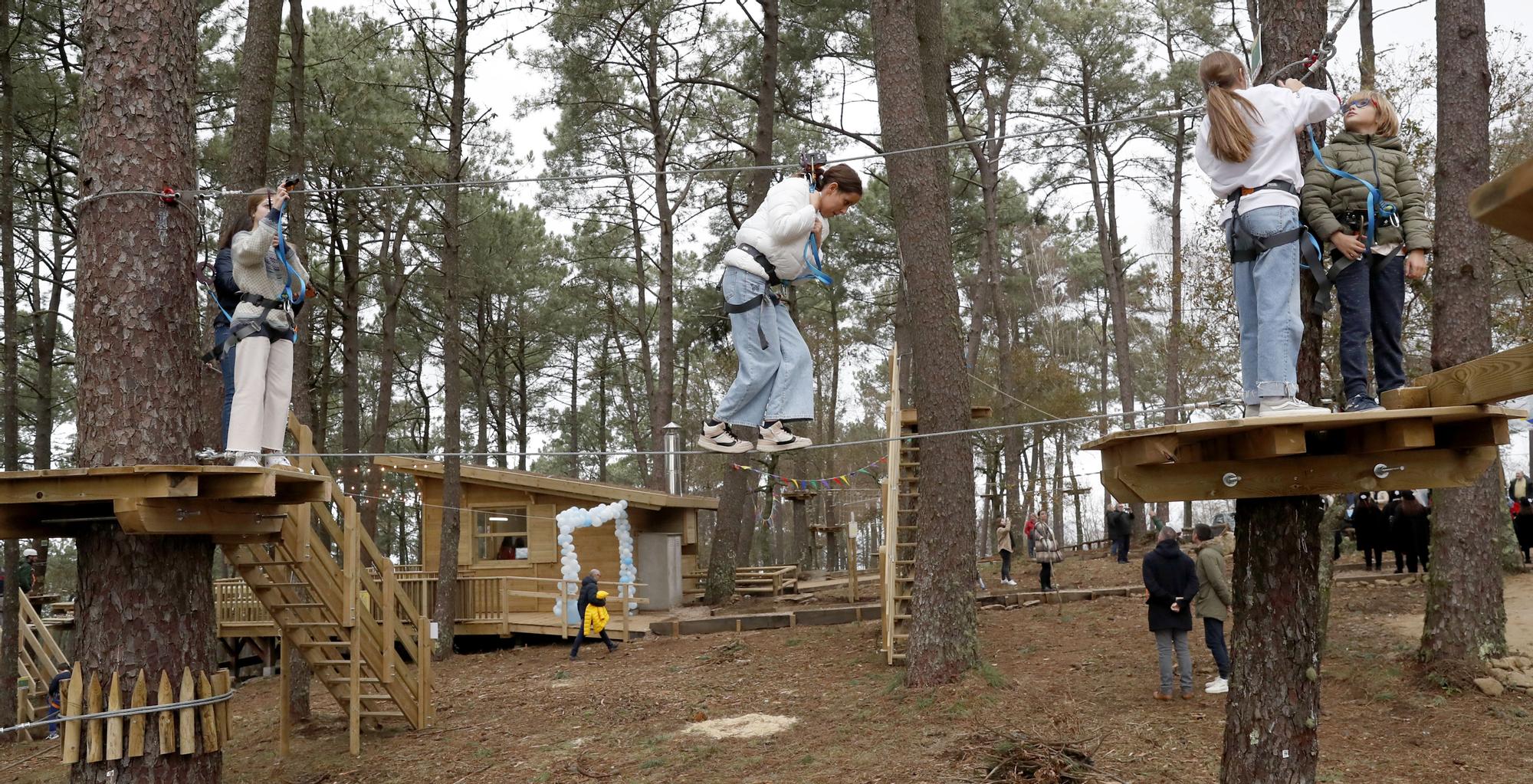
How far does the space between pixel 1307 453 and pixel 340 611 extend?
877cm

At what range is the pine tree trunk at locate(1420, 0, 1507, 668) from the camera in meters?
9.45

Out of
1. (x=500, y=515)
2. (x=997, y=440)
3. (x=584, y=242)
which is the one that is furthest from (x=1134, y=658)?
(x=584, y=242)

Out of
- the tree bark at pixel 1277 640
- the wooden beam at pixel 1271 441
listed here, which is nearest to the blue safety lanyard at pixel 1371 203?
the wooden beam at pixel 1271 441

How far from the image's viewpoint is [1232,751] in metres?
5.47

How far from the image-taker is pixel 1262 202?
14.3 ft

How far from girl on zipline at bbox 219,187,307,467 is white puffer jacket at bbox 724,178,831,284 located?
2416mm

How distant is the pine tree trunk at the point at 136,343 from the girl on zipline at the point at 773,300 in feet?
9.84

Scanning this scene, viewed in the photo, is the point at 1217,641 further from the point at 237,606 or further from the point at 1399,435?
the point at 237,606

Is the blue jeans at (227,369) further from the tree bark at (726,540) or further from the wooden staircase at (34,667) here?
the tree bark at (726,540)

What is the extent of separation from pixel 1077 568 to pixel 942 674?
12.4m

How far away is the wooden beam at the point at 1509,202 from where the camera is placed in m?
2.00

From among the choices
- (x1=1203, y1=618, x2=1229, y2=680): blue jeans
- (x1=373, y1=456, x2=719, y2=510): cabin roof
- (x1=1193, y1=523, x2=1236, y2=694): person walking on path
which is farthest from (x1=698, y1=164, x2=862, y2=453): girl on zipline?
(x1=373, y1=456, x2=719, y2=510): cabin roof

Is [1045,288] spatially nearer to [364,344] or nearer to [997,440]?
[997,440]

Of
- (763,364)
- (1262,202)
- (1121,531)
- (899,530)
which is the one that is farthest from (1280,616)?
(1121,531)
